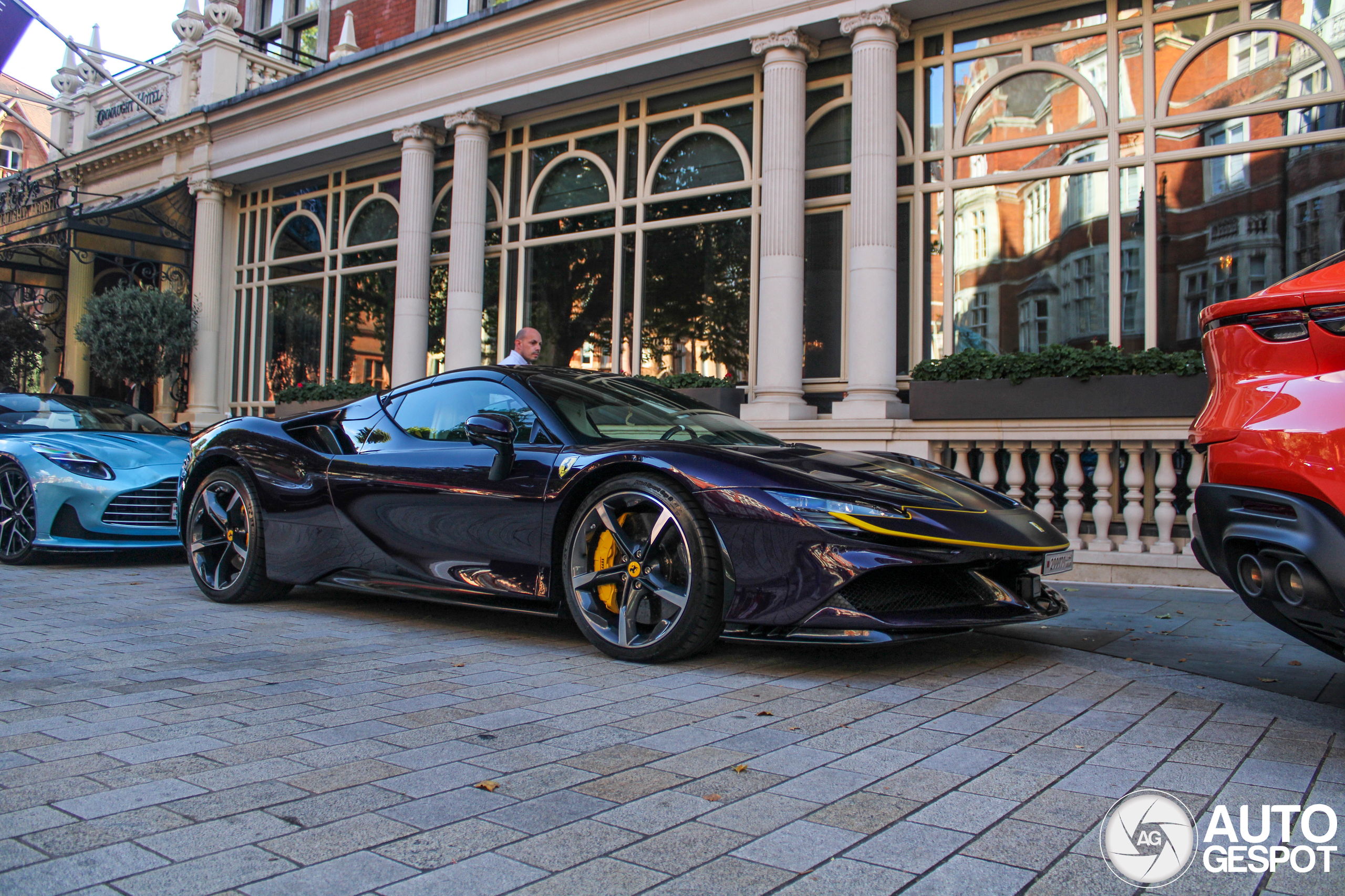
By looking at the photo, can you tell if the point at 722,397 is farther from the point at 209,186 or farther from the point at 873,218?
the point at 209,186

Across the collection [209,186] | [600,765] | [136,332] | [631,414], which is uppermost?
[209,186]

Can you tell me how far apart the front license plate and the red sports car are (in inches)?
40.7

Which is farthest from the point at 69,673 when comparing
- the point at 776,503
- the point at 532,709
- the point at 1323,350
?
the point at 1323,350

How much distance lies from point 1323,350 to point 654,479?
2.31 metres

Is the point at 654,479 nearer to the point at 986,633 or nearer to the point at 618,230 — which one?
the point at 986,633

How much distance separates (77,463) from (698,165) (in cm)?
747

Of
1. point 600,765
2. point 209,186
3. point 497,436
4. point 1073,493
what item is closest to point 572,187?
point 209,186

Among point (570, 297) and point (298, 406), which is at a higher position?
point (570, 297)

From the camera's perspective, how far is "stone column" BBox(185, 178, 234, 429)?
57.1 ft

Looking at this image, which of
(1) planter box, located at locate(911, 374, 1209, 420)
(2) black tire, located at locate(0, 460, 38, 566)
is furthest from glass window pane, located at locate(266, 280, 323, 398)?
(1) planter box, located at locate(911, 374, 1209, 420)

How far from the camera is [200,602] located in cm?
574

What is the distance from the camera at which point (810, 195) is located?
11.0m

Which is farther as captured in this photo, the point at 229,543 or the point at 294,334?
the point at 294,334

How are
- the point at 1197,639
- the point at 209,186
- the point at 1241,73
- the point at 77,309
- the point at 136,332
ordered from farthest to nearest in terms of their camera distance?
the point at 77,309, the point at 209,186, the point at 136,332, the point at 1241,73, the point at 1197,639
